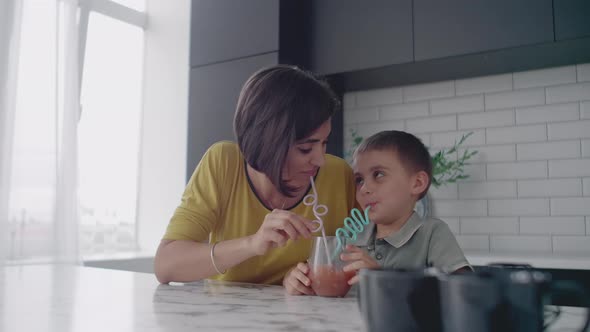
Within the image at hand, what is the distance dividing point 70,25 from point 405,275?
316 cm

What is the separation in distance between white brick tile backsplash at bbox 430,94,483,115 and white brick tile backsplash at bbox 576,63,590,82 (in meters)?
0.49

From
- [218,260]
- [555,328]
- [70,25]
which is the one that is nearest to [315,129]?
[218,260]

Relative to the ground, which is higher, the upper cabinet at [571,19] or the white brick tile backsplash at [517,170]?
the upper cabinet at [571,19]

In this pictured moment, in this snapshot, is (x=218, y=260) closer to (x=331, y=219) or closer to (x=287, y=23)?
(x=331, y=219)

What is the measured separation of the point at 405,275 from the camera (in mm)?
560

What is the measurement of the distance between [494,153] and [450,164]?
0.89ft

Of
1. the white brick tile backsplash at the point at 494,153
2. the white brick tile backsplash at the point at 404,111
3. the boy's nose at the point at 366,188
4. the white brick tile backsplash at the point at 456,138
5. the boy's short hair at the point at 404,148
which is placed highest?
the white brick tile backsplash at the point at 404,111

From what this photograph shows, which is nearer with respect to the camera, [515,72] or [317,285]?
[317,285]

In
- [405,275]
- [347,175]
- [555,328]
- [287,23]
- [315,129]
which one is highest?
[287,23]

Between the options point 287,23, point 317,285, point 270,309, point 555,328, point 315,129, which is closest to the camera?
point 555,328

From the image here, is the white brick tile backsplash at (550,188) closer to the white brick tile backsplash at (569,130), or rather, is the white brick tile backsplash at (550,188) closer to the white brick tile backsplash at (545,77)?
the white brick tile backsplash at (569,130)

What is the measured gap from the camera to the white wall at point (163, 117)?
382 cm

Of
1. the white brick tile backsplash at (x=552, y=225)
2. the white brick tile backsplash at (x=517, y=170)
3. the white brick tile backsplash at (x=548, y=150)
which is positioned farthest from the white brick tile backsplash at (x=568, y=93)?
the white brick tile backsplash at (x=552, y=225)

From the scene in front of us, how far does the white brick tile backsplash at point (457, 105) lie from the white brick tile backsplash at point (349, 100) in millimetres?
509
